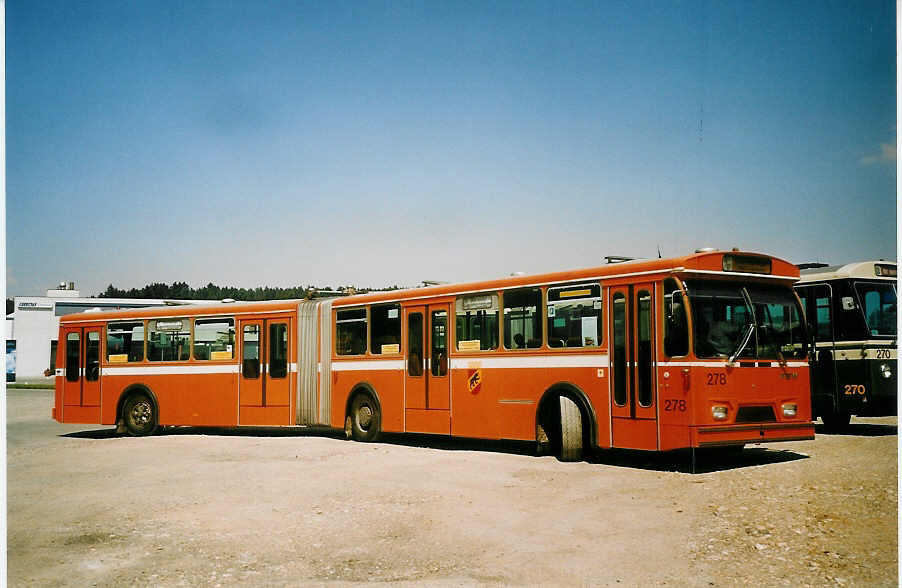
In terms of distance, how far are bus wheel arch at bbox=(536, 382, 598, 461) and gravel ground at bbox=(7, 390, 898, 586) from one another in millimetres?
284

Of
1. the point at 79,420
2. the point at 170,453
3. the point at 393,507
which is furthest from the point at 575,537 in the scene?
the point at 79,420

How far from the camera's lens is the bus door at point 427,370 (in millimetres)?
15000

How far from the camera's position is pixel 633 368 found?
1164cm

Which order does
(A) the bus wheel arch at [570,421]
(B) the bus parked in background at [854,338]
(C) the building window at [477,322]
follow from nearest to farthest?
(A) the bus wheel arch at [570,421] → (C) the building window at [477,322] → (B) the bus parked in background at [854,338]

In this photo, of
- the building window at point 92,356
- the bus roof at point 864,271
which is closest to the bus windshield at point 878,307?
the bus roof at point 864,271

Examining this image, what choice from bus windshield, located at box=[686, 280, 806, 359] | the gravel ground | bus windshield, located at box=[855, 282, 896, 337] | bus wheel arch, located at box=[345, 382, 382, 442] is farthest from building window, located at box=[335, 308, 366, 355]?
bus windshield, located at box=[855, 282, 896, 337]

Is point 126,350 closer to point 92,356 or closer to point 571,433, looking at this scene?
point 92,356

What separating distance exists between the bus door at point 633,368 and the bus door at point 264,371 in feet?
26.7

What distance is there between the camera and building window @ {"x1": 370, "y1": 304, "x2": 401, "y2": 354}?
16.0m

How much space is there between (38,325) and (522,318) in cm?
5568

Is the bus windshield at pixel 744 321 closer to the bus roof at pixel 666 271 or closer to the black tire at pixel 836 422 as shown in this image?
the bus roof at pixel 666 271

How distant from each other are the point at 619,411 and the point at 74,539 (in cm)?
664

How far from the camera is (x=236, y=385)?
18.4m

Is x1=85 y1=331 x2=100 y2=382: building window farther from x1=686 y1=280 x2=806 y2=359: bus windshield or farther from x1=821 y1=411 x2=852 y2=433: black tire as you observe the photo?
x1=821 y1=411 x2=852 y2=433: black tire
